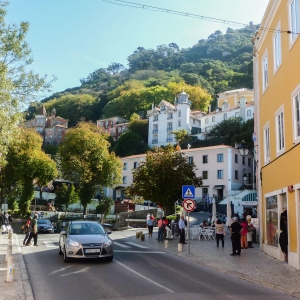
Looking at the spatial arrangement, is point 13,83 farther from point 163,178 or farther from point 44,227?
point 44,227

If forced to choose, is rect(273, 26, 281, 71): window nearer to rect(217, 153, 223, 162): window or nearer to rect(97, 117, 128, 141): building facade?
rect(217, 153, 223, 162): window

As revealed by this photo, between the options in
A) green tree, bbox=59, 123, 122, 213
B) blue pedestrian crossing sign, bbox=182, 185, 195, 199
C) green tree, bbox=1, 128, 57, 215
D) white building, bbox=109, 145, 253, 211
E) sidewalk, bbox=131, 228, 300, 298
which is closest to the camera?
sidewalk, bbox=131, 228, 300, 298

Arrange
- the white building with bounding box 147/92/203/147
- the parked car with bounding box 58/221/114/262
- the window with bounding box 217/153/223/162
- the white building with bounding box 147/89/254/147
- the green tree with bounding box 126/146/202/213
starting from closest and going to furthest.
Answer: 1. the parked car with bounding box 58/221/114/262
2. the green tree with bounding box 126/146/202/213
3. the window with bounding box 217/153/223/162
4. the white building with bounding box 147/89/254/147
5. the white building with bounding box 147/92/203/147

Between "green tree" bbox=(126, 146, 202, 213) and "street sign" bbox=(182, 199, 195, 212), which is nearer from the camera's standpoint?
"street sign" bbox=(182, 199, 195, 212)

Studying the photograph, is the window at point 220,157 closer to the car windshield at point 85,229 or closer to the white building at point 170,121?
the white building at point 170,121

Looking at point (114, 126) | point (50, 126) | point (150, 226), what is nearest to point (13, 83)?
point (150, 226)

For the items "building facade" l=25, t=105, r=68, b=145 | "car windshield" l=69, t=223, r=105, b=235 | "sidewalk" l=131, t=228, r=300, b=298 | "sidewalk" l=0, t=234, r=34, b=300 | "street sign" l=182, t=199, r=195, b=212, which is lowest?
"sidewalk" l=0, t=234, r=34, b=300

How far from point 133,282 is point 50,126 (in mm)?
113773

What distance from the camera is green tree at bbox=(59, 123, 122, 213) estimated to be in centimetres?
4866

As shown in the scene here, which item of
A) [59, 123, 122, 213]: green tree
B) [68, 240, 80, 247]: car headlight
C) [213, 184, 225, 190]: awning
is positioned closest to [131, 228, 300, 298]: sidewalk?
[68, 240, 80, 247]: car headlight

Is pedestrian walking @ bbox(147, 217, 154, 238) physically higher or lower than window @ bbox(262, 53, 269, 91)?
lower

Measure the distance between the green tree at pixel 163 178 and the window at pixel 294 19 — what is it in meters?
13.9

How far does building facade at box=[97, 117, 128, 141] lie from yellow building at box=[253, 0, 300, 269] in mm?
85888

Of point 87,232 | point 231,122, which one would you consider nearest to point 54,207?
point 231,122
